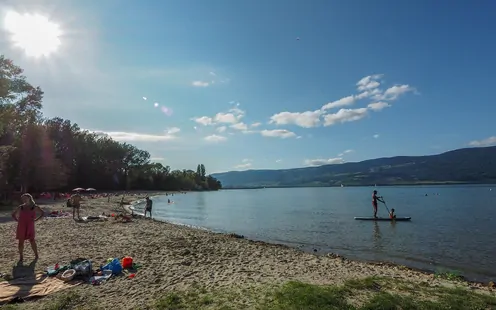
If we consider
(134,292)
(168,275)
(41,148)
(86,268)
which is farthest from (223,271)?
(41,148)

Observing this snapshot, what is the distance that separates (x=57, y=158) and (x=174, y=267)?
6937 centimetres

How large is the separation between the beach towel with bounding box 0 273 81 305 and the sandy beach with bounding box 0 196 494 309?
1.26 feet

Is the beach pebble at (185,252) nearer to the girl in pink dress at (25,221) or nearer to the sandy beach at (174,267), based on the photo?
the sandy beach at (174,267)

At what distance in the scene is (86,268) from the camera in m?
9.69

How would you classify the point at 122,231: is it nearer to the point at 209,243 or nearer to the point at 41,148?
the point at 209,243

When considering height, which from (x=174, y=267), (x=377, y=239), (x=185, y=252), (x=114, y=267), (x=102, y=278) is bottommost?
(x=377, y=239)

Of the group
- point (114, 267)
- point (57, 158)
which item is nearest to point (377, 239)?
point (114, 267)

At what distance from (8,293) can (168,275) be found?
408cm

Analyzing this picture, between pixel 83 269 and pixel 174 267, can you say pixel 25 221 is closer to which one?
pixel 83 269

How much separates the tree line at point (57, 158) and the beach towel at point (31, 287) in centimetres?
1333

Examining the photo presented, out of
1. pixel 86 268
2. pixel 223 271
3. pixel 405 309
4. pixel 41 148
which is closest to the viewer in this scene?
pixel 405 309

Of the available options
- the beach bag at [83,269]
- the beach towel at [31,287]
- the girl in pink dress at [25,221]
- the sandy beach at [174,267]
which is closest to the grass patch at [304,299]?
the sandy beach at [174,267]

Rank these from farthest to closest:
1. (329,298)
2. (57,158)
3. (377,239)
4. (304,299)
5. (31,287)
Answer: (57,158) < (377,239) < (31,287) < (329,298) < (304,299)

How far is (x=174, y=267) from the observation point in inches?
447
